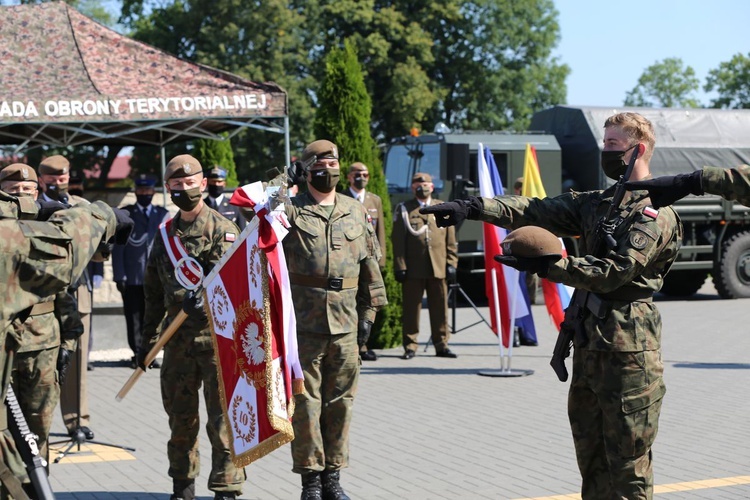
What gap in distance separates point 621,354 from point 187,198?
9.19 ft

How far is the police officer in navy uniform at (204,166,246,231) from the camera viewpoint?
1120 cm

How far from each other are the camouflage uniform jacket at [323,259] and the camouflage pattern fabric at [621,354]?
70.2 inches

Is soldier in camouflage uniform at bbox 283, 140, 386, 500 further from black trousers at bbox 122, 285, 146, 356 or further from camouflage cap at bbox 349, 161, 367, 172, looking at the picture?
black trousers at bbox 122, 285, 146, 356

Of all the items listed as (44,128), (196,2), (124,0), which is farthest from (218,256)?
(124,0)

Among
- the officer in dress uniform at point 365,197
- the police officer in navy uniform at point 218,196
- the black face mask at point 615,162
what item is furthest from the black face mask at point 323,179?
the officer in dress uniform at point 365,197

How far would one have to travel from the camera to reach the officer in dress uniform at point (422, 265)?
12133mm

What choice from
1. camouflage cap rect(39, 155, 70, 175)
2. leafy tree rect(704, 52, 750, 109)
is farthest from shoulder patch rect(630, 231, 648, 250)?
leafy tree rect(704, 52, 750, 109)

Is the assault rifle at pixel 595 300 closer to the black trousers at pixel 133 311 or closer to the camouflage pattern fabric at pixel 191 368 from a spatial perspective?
the camouflage pattern fabric at pixel 191 368

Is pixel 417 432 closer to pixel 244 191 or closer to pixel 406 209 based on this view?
pixel 244 191

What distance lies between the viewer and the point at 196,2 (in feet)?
128

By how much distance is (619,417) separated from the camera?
444cm

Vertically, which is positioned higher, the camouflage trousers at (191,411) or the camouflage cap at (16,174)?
the camouflage cap at (16,174)

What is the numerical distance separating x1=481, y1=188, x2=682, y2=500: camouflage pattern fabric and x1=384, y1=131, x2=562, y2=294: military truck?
11.9 meters

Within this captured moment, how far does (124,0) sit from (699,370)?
38.3m
